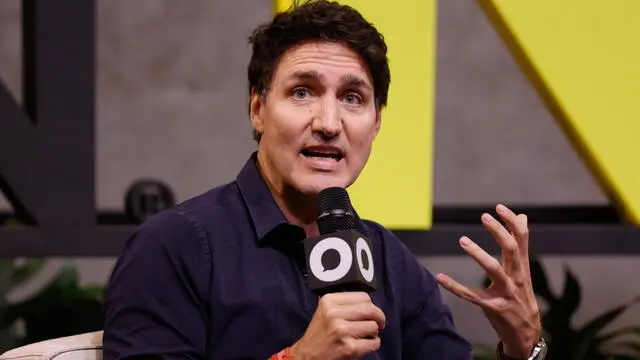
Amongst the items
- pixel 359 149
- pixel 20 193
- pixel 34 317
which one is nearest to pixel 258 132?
pixel 359 149

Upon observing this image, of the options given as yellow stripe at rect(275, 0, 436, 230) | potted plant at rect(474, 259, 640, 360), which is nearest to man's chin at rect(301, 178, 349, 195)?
yellow stripe at rect(275, 0, 436, 230)

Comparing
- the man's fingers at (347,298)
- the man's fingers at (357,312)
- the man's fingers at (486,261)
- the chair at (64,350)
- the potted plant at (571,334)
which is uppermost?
the man's fingers at (486,261)

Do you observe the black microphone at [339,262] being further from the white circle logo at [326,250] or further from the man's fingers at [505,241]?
the man's fingers at [505,241]

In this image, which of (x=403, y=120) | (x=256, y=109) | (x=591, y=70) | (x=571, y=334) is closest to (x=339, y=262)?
(x=256, y=109)

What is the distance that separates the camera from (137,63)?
3.80 m

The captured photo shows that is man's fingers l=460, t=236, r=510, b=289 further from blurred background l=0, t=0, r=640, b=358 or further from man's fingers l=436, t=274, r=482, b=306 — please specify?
blurred background l=0, t=0, r=640, b=358

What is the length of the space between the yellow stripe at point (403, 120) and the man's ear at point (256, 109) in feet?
3.21

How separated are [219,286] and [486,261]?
0.39 meters

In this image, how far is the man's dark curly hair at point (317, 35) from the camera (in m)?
1.83

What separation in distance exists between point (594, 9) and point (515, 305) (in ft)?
4.61

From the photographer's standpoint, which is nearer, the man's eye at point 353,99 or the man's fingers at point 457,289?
the man's fingers at point 457,289

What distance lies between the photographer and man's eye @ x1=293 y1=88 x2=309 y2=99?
180cm

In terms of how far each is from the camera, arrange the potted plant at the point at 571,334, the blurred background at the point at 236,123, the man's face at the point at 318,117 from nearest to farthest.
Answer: the man's face at the point at 318,117, the potted plant at the point at 571,334, the blurred background at the point at 236,123

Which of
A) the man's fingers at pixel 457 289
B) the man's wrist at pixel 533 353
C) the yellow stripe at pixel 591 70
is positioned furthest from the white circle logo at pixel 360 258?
the yellow stripe at pixel 591 70
